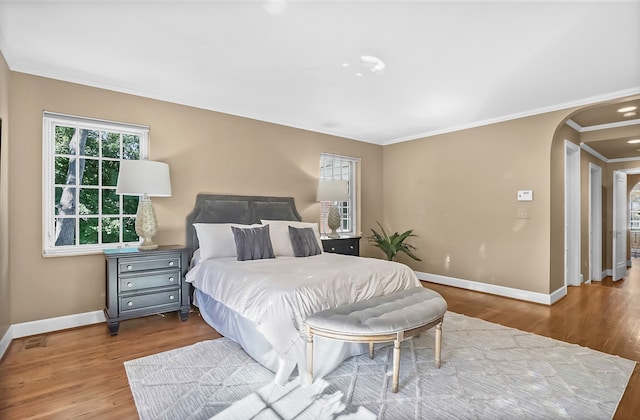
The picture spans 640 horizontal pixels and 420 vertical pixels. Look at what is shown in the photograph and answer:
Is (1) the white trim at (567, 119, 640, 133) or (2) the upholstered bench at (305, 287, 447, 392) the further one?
(1) the white trim at (567, 119, 640, 133)

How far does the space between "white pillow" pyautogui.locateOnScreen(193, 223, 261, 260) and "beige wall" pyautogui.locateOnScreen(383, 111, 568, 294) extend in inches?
132

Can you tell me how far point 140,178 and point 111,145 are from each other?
694mm

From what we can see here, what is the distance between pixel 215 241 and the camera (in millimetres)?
3432

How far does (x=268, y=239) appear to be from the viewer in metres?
3.52

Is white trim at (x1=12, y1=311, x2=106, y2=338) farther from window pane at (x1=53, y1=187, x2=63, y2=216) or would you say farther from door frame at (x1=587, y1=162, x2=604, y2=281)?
door frame at (x1=587, y1=162, x2=604, y2=281)

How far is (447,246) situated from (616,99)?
2.70m

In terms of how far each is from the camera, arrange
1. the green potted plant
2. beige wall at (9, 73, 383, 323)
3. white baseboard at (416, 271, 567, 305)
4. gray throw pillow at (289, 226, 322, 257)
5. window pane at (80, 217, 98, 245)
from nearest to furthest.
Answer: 1. beige wall at (9, 73, 383, 323)
2. window pane at (80, 217, 98, 245)
3. gray throw pillow at (289, 226, 322, 257)
4. white baseboard at (416, 271, 567, 305)
5. the green potted plant

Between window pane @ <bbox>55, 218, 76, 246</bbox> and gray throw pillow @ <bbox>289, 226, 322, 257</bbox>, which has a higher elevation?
window pane @ <bbox>55, 218, 76, 246</bbox>

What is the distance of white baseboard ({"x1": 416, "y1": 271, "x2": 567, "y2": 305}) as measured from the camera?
162 inches

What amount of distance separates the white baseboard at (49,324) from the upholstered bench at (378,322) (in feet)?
8.13

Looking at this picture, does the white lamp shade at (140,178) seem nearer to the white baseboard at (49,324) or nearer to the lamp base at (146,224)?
the lamp base at (146,224)

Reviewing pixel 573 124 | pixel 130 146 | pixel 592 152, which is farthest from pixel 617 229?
pixel 130 146

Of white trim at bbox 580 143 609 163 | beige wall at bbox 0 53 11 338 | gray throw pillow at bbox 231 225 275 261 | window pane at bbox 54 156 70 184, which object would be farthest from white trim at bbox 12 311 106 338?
white trim at bbox 580 143 609 163

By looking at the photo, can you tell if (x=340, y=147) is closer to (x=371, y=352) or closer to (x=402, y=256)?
(x=402, y=256)
